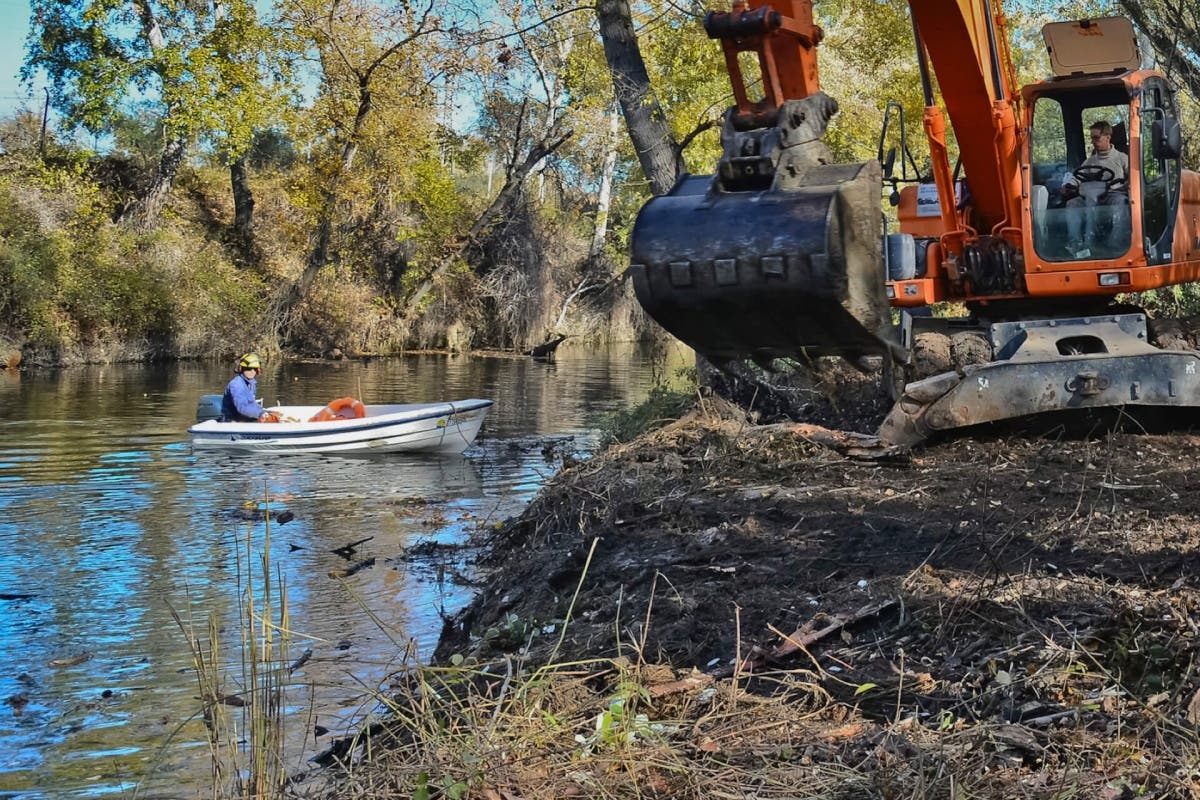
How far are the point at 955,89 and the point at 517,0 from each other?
9410 mm

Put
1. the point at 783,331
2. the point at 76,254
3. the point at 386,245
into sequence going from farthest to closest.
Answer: the point at 386,245 < the point at 76,254 < the point at 783,331

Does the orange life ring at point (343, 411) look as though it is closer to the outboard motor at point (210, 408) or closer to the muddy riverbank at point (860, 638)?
the outboard motor at point (210, 408)

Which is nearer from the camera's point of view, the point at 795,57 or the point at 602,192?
the point at 795,57

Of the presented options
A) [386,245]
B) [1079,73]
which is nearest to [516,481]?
[1079,73]

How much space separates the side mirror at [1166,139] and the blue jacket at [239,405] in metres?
12.2

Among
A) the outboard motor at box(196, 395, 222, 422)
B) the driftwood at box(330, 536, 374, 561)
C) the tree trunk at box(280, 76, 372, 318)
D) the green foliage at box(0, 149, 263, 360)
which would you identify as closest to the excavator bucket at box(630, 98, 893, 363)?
the driftwood at box(330, 536, 374, 561)

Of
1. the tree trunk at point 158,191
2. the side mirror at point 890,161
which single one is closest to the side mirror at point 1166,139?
the side mirror at point 890,161

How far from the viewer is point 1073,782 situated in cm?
411

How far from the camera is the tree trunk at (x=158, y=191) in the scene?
36.6 meters

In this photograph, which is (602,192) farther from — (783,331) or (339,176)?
(783,331)

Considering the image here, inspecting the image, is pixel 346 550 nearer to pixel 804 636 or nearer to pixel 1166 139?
pixel 804 636

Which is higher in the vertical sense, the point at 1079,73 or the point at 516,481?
the point at 1079,73

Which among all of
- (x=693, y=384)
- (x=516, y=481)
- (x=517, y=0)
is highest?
(x=517, y=0)

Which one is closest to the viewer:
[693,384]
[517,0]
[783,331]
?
[783,331]
